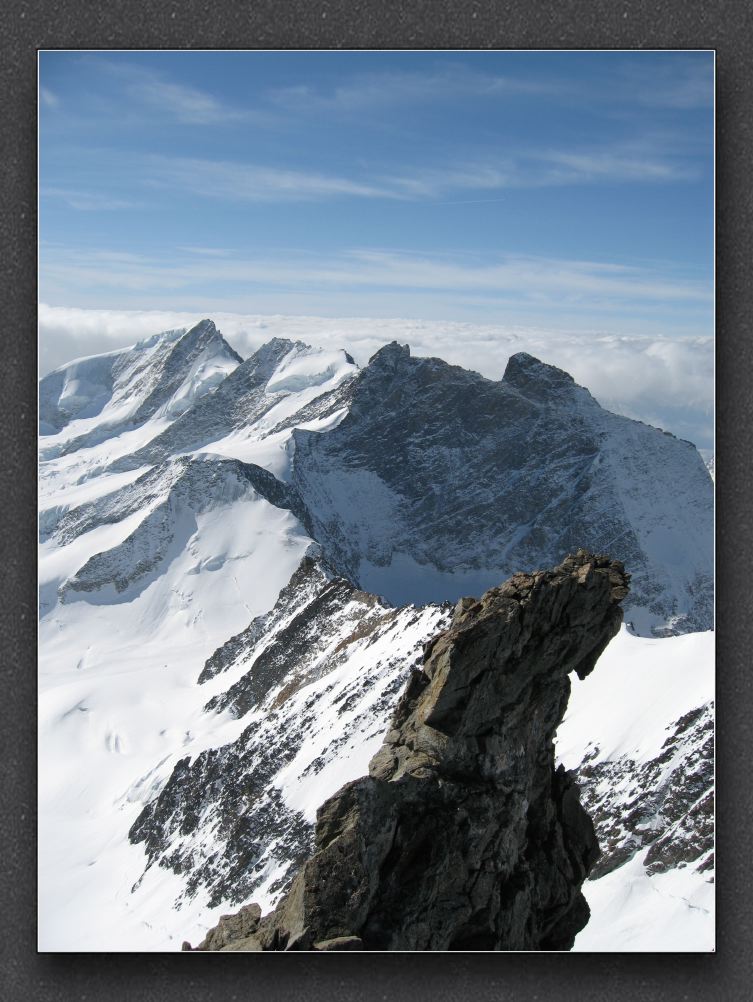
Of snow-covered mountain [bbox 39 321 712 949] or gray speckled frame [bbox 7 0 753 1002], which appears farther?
snow-covered mountain [bbox 39 321 712 949]

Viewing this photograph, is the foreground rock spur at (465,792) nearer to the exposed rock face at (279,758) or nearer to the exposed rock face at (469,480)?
the exposed rock face at (279,758)

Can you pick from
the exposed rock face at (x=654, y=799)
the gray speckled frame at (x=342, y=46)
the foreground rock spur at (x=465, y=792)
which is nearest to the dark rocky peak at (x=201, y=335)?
the gray speckled frame at (x=342, y=46)

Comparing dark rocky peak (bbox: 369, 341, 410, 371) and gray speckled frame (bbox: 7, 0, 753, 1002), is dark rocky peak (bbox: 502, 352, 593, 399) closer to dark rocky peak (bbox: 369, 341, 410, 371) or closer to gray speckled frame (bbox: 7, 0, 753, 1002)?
dark rocky peak (bbox: 369, 341, 410, 371)

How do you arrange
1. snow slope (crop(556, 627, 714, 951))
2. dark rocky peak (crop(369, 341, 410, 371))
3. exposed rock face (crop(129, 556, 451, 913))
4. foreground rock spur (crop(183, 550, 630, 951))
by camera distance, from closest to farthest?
1. foreground rock spur (crop(183, 550, 630, 951))
2. snow slope (crop(556, 627, 714, 951))
3. exposed rock face (crop(129, 556, 451, 913))
4. dark rocky peak (crop(369, 341, 410, 371))

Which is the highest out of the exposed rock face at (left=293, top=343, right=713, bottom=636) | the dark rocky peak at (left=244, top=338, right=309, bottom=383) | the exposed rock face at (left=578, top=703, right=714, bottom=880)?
the dark rocky peak at (left=244, top=338, right=309, bottom=383)

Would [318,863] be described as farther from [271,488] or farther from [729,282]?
[271,488]

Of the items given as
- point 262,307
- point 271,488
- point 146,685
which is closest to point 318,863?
point 262,307

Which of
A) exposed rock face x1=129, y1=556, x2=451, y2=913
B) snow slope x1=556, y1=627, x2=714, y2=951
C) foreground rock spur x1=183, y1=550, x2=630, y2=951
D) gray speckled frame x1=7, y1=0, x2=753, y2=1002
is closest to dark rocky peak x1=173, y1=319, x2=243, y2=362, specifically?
exposed rock face x1=129, y1=556, x2=451, y2=913
